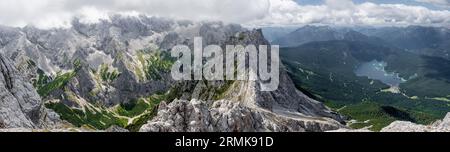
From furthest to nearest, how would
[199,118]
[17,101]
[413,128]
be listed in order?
[199,118] < [17,101] < [413,128]

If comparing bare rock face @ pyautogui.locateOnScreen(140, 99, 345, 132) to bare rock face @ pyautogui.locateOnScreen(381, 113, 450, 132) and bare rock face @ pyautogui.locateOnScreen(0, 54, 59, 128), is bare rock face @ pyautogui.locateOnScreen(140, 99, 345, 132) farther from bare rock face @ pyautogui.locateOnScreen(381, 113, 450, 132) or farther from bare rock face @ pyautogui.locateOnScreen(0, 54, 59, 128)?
bare rock face @ pyautogui.locateOnScreen(381, 113, 450, 132)

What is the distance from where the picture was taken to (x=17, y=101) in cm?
14862

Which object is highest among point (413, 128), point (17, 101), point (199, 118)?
point (413, 128)

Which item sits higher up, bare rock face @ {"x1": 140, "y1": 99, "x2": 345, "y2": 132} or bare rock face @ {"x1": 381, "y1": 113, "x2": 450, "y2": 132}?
bare rock face @ {"x1": 381, "y1": 113, "x2": 450, "y2": 132}

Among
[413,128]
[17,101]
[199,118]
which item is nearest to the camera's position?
[413,128]

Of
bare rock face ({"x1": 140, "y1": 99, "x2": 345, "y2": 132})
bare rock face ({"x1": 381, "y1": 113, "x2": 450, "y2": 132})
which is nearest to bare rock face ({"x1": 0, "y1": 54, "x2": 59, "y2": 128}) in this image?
bare rock face ({"x1": 140, "y1": 99, "x2": 345, "y2": 132})

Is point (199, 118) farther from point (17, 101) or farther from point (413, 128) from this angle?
point (413, 128)

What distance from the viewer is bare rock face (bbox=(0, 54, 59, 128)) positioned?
134 metres

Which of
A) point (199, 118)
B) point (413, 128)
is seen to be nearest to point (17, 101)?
point (199, 118)
